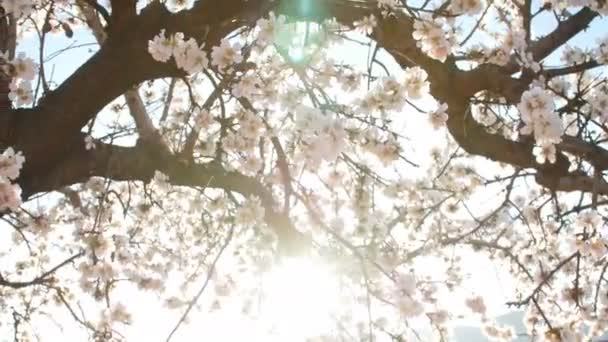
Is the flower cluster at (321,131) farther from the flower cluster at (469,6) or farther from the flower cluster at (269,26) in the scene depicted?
the flower cluster at (469,6)

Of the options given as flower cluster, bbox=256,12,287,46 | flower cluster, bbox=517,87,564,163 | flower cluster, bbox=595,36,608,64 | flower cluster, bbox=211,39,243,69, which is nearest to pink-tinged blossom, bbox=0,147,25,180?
flower cluster, bbox=211,39,243,69

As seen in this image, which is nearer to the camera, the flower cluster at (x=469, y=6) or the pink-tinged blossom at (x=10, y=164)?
the pink-tinged blossom at (x=10, y=164)

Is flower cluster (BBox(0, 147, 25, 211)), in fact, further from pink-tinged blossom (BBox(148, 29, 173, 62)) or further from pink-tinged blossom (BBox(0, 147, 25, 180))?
pink-tinged blossom (BBox(148, 29, 173, 62))

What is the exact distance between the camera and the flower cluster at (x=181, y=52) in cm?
270

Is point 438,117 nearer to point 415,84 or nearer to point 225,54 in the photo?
point 415,84

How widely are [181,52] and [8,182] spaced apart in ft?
3.04

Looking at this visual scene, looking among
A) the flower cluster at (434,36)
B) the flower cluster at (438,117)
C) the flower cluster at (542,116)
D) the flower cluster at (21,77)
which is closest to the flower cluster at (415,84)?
the flower cluster at (434,36)

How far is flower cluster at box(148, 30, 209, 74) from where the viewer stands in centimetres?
270

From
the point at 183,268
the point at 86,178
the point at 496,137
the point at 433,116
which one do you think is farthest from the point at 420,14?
the point at 183,268

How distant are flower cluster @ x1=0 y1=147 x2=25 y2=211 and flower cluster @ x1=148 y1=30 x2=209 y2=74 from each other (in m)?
0.76

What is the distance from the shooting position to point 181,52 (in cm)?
270

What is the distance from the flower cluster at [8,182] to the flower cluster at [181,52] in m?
0.76

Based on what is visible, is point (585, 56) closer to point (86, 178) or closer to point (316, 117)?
point (316, 117)


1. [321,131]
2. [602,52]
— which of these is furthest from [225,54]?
[602,52]
